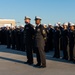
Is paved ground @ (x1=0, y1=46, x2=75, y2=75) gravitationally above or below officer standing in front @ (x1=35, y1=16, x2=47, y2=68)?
below

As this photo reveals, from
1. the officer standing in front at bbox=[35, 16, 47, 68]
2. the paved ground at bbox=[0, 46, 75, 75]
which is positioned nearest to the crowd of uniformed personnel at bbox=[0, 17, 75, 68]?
the officer standing in front at bbox=[35, 16, 47, 68]

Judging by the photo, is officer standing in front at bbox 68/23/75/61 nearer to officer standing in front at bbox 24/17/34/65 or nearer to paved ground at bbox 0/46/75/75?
paved ground at bbox 0/46/75/75

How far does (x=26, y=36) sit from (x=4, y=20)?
135ft

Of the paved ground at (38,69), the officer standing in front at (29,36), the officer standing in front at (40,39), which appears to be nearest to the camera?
the paved ground at (38,69)

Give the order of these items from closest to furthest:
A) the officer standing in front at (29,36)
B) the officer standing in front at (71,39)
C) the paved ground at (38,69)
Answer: the paved ground at (38,69) < the officer standing in front at (29,36) < the officer standing in front at (71,39)

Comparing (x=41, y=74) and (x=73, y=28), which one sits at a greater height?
(x=73, y=28)

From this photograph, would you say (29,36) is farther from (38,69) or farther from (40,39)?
(38,69)

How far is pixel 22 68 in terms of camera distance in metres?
10.6

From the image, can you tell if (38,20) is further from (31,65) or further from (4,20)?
(4,20)

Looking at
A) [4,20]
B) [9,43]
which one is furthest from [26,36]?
[4,20]

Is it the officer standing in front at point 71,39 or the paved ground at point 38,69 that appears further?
the officer standing in front at point 71,39

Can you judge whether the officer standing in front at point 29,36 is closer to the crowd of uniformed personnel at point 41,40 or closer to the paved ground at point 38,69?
the crowd of uniformed personnel at point 41,40

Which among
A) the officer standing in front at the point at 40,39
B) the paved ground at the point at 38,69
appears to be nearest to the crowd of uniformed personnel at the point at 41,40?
the officer standing in front at the point at 40,39

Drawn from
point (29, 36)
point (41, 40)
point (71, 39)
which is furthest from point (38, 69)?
point (71, 39)
